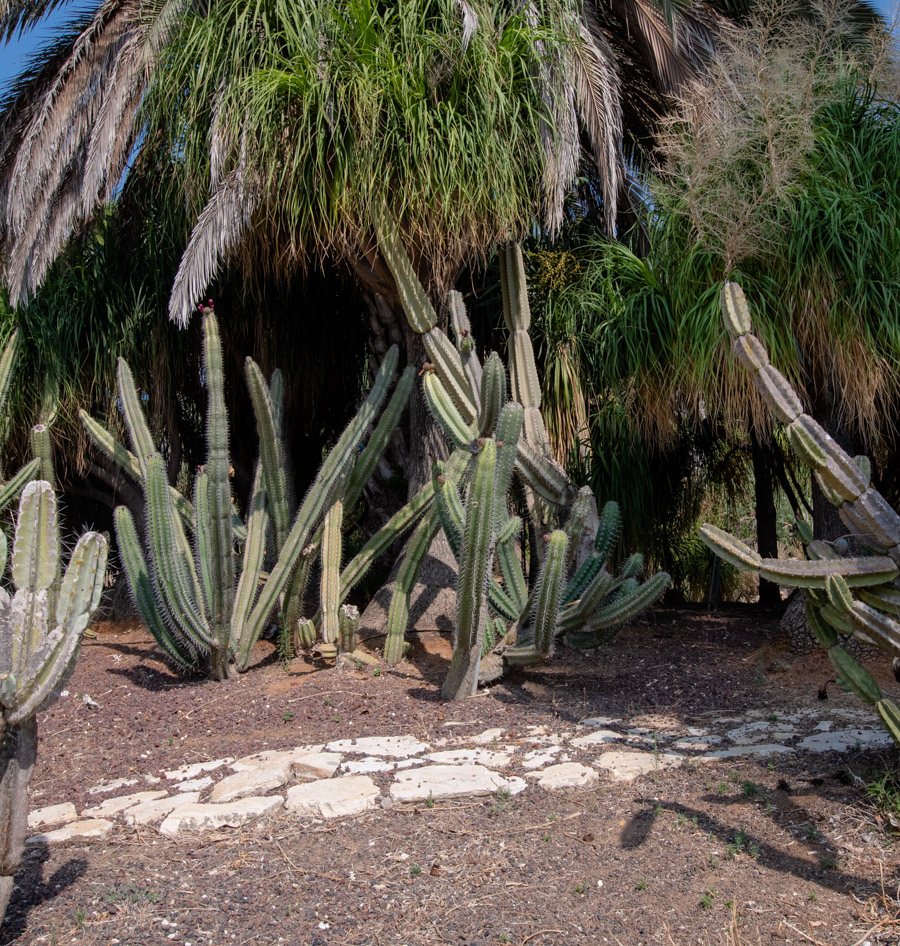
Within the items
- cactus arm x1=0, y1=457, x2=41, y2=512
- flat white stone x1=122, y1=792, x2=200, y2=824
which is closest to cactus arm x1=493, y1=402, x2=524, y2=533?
flat white stone x1=122, y1=792, x2=200, y2=824

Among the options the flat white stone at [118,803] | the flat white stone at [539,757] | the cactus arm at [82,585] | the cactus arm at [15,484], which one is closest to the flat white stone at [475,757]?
the flat white stone at [539,757]

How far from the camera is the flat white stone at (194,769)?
4090 millimetres

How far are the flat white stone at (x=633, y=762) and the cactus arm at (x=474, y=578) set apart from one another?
3.15 ft

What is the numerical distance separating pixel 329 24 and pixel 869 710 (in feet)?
16.6

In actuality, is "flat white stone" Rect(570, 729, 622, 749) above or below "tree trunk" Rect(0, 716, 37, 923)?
below

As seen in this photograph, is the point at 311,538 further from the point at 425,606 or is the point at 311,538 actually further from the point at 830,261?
the point at 830,261

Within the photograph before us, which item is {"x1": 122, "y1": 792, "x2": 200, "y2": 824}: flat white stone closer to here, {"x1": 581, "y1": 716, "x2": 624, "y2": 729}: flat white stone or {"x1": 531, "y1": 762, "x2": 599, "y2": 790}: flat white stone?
{"x1": 531, "y1": 762, "x2": 599, "y2": 790}: flat white stone

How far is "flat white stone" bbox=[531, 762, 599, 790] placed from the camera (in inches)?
149

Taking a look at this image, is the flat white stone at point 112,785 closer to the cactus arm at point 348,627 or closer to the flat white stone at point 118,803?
the flat white stone at point 118,803

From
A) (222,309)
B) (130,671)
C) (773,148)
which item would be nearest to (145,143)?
(222,309)

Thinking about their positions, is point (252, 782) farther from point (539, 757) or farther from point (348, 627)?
point (348, 627)

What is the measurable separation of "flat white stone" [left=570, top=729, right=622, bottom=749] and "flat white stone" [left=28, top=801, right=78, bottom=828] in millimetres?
2124

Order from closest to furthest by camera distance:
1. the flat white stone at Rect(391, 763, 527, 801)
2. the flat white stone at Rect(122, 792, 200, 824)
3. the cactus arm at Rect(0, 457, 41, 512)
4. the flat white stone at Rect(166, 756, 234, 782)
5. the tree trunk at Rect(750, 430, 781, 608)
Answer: the flat white stone at Rect(122, 792, 200, 824) < the flat white stone at Rect(391, 763, 527, 801) < the flat white stone at Rect(166, 756, 234, 782) < the cactus arm at Rect(0, 457, 41, 512) < the tree trunk at Rect(750, 430, 781, 608)

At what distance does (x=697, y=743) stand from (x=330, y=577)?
2363 mm
